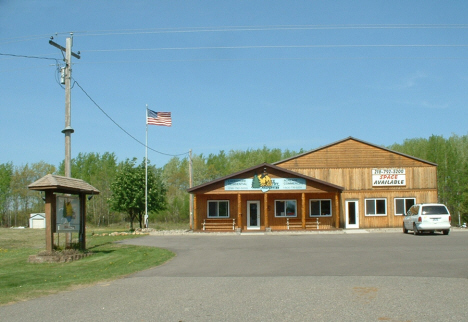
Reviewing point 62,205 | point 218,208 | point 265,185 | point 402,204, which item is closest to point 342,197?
point 402,204

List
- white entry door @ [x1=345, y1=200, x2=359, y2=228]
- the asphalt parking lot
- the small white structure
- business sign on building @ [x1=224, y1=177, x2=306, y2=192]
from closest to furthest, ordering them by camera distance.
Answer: the asphalt parking lot
business sign on building @ [x1=224, y1=177, x2=306, y2=192]
white entry door @ [x1=345, y1=200, x2=359, y2=228]
the small white structure

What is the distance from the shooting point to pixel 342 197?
3491cm

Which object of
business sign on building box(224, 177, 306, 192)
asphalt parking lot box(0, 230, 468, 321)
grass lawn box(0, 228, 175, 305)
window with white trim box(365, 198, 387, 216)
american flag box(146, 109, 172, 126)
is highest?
american flag box(146, 109, 172, 126)

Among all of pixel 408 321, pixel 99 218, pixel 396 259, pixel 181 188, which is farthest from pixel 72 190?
pixel 181 188

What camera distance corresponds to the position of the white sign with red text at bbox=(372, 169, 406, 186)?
3488 cm

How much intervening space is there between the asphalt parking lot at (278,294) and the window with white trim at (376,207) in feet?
69.2

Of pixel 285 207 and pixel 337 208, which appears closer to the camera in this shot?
pixel 337 208

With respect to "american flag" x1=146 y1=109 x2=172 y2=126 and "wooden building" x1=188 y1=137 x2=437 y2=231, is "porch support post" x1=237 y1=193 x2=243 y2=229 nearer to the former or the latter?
"wooden building" x1=188 y1=137 x2=437 y2=231

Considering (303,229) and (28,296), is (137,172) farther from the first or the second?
(28,296)

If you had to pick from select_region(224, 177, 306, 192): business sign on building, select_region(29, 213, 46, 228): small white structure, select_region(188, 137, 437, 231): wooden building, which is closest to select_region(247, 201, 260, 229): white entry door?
select_region(188, 137, 437, 231): wooden building

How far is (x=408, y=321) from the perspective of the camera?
6.56m

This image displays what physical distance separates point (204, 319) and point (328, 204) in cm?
2875

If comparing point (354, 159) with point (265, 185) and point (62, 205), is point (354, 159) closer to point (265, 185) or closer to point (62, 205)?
point (265, 185)

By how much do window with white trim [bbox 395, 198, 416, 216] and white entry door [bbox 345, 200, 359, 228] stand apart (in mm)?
2948
